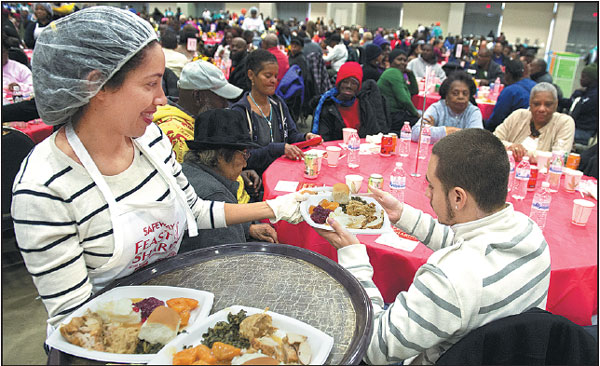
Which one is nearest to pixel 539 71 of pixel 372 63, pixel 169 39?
pixel 372 63

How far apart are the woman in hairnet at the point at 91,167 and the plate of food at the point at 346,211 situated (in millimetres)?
695

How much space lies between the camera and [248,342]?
40.3 inches

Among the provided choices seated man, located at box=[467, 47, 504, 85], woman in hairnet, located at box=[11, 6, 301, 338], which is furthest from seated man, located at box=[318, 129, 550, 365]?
seated man, located at box=[467, 47, 504, 85]

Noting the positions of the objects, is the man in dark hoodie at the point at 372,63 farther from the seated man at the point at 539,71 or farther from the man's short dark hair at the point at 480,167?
the man's short dark hair at the point at 480,167

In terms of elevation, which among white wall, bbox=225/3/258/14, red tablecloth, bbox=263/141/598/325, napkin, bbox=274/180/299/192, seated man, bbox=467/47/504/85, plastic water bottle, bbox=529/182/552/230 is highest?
white wall, bbox=225/3/258/14

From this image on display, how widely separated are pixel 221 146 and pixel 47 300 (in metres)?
1.23

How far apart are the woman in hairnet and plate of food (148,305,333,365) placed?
468 millimetres

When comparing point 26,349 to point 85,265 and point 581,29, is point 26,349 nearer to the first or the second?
point 85,265

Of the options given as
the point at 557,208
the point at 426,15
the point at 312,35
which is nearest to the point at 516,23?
the point at 426,15

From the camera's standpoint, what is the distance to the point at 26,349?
268cm

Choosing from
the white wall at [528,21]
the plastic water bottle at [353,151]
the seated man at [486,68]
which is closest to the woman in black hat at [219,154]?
the plastic water bottle at [353,151]

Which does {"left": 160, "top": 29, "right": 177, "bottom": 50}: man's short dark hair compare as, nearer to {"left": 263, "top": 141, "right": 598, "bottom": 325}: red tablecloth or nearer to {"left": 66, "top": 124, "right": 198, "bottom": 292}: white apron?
{"left": 263, "top": 141, "right": 598, "bottom": 325}: red tablecloth

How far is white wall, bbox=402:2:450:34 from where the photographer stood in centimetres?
2222

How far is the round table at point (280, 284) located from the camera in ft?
3.55
